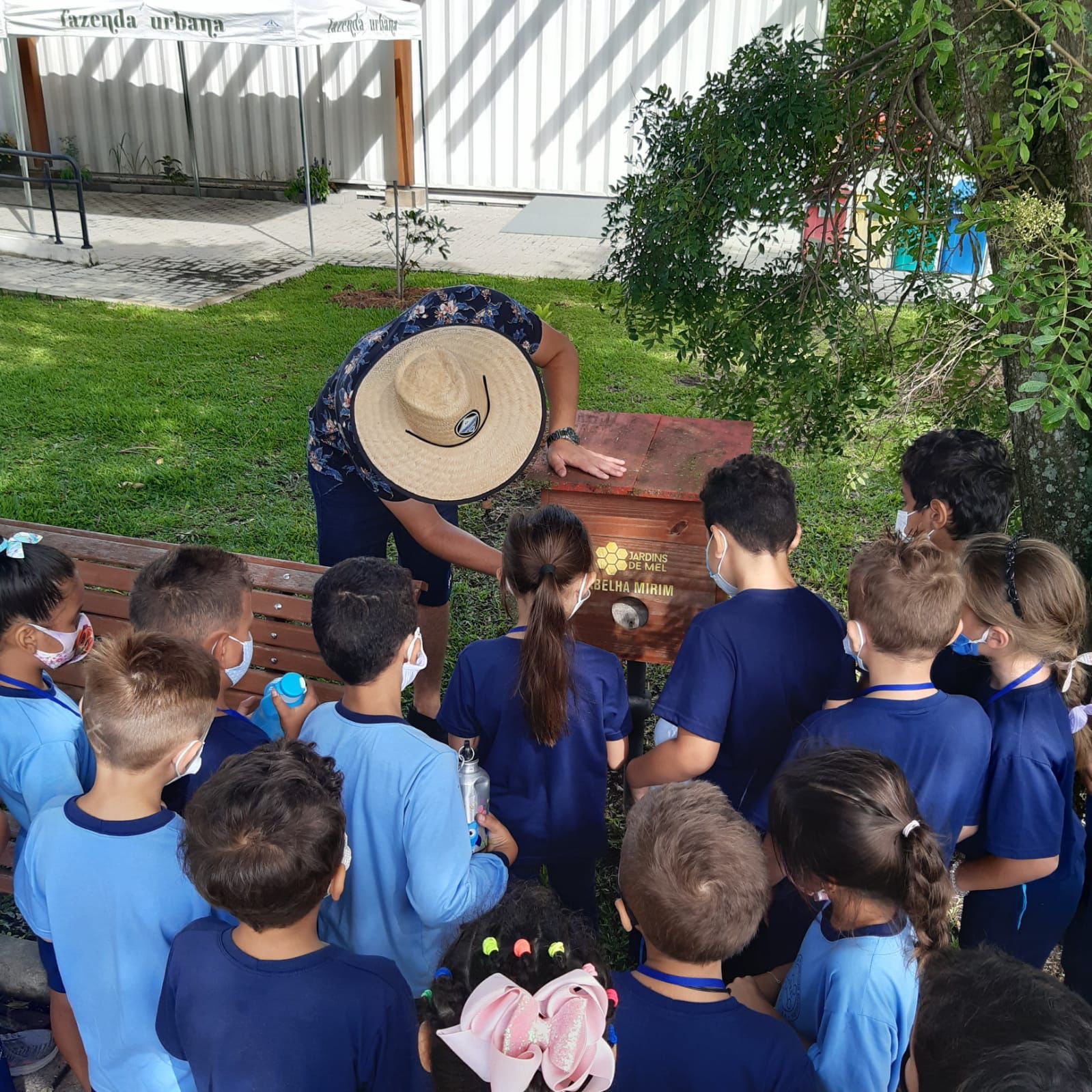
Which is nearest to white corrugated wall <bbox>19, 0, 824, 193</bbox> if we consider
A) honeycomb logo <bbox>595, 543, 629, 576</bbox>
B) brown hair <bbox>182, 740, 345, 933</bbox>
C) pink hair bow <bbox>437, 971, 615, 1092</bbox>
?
honeycomb logo <bbox>595, 543, 629, 576</bbox>

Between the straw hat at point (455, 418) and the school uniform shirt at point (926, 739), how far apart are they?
50.5 inches

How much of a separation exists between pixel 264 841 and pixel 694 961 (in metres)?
0.77

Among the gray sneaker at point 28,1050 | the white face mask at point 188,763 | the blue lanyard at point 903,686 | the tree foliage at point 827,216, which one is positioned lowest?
the gray sneaker at point 28,1050

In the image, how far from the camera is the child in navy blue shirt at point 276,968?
168cm

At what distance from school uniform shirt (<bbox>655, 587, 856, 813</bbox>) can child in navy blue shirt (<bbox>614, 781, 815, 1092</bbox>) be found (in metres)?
0.62

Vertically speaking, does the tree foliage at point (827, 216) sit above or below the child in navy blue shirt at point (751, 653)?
above

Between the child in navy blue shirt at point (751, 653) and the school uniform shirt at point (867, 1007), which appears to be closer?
the school uniform shirt at point (867, 1007)

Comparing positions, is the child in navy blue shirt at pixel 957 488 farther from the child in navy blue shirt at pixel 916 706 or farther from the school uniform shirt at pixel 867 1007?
the school uniform shirt at pixel 867 1007

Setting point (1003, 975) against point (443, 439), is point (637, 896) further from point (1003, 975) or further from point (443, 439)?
point (443, 439)

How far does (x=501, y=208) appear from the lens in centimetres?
1439

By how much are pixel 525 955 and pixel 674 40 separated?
45.4ft

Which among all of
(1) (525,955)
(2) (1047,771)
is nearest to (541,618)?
(1) (525,955)

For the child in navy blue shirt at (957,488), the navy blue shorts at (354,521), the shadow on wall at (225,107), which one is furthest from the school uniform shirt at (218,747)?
the shadow on wall at (225,107)

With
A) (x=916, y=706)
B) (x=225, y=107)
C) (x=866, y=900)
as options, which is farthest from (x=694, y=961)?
(x=225, y=107)
